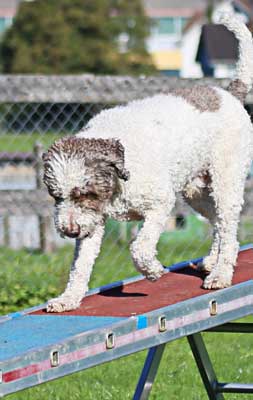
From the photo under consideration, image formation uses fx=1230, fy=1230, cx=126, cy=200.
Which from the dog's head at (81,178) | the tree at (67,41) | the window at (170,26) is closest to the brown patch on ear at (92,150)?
the dog's head at (81,178)

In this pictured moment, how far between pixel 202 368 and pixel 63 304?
88 cm

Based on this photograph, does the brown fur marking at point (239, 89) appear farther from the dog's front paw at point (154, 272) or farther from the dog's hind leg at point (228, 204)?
the dog's front paw at point (154, 272)

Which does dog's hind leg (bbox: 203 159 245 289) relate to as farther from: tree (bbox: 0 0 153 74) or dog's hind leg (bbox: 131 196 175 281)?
tree (bbox: 0 0 153 74)

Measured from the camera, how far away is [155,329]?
16.6ft

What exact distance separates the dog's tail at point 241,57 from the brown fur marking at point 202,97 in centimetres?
28

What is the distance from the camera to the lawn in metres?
6.74

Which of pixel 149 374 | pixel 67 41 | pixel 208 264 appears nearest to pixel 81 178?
pixel 149 374

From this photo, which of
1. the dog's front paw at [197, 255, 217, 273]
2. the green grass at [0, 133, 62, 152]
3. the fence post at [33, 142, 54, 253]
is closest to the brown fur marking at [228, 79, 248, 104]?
the dog's front paw at [197, 255, 217, 273]

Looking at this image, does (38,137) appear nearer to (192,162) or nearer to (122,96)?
(122,96)

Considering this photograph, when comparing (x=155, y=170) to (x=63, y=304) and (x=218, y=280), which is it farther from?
(x=63, y=304)

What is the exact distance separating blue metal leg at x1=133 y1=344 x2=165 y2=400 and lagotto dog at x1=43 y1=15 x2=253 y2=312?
41cm

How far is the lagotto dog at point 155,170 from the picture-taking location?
5.30 metres

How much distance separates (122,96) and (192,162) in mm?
2834

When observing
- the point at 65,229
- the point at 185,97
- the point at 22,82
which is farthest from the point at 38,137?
the point at 65,229
